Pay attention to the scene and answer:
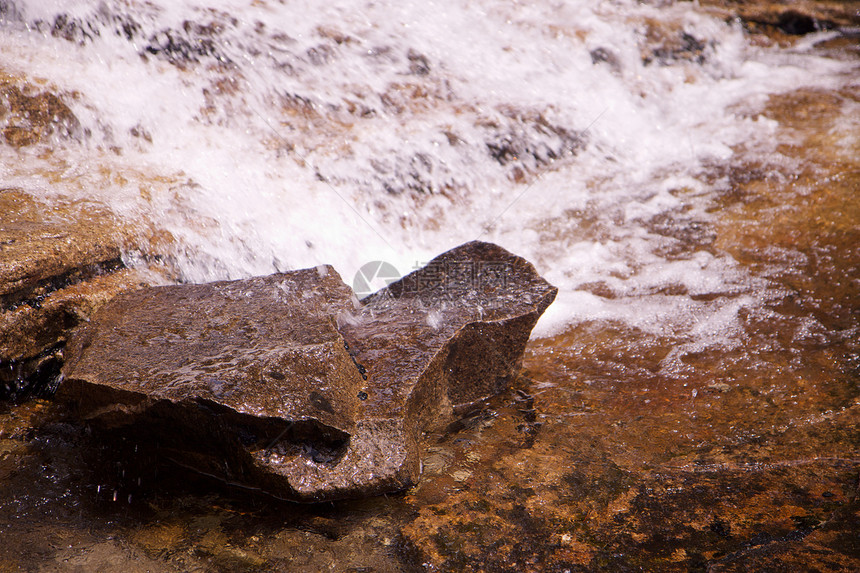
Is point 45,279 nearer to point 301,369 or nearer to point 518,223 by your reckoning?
point 301,369

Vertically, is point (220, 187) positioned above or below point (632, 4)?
below

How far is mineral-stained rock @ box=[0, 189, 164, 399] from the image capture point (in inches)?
95.2

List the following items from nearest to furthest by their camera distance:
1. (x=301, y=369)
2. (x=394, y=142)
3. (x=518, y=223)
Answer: (x=301, y=369), (x=518, y=223), (x=394, y=142)

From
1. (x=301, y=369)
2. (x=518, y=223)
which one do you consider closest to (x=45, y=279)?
(x=301, y=369)

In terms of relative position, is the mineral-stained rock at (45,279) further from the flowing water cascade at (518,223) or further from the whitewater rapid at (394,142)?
the whitewater rapid at (394,142)

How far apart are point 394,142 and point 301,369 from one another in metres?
2.87

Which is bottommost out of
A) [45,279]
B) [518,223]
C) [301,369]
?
[518,223]

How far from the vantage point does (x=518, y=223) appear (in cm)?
453

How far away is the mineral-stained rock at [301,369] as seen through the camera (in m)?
2.00

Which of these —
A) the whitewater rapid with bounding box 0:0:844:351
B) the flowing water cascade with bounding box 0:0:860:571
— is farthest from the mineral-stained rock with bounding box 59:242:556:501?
the whitewater rapid with bounding box 0:0:844:351

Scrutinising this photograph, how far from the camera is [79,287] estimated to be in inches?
104

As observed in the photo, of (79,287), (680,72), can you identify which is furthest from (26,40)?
(680,72)

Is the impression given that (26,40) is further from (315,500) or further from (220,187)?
(315,500)

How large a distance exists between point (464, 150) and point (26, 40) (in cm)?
302
